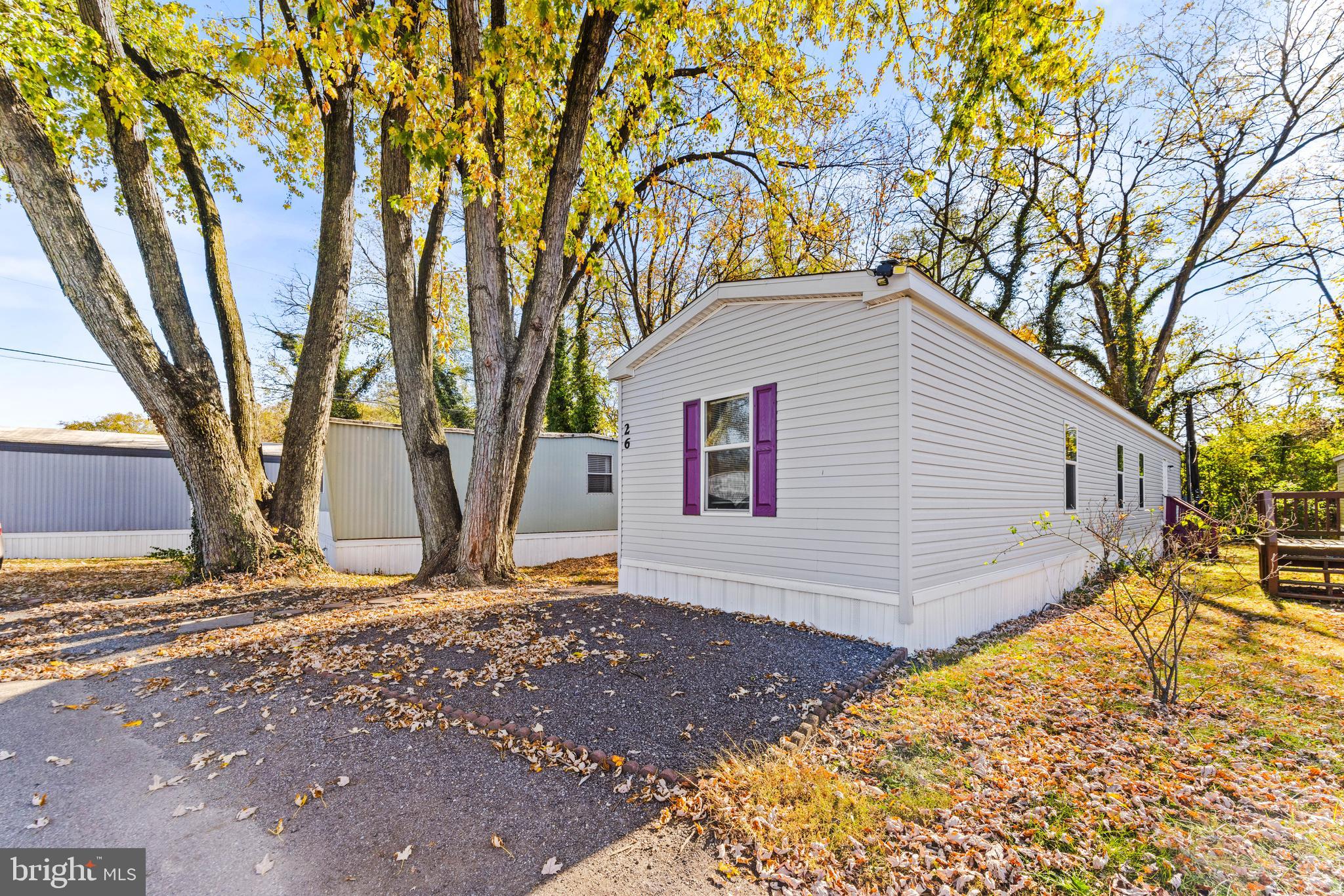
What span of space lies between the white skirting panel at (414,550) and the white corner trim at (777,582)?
15.0 ft

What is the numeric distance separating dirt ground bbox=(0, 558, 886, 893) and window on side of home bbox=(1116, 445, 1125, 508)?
8893 millimetres

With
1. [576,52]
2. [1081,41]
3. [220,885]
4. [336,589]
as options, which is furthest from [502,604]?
[1081,41]

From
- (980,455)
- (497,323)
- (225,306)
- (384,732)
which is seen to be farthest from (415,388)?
(980,455)

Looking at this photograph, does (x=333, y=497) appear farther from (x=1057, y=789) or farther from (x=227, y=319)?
(x=1057, y=789)

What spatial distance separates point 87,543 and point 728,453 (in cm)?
1410

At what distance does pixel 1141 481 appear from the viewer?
12141 mm

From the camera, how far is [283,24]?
8305 millimetres

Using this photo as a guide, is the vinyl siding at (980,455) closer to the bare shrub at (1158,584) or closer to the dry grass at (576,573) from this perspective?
the bare shrub at (1158,584)

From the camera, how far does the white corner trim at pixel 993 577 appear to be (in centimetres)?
512

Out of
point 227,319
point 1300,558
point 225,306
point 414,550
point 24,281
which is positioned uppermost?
point 24,281

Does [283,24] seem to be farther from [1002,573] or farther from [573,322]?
[1002,573]

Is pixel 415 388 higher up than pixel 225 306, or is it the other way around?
pixel 225 306

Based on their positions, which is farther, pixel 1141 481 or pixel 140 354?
pixel 1141 481

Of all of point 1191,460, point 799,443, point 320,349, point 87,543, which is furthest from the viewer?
point 1191,460
